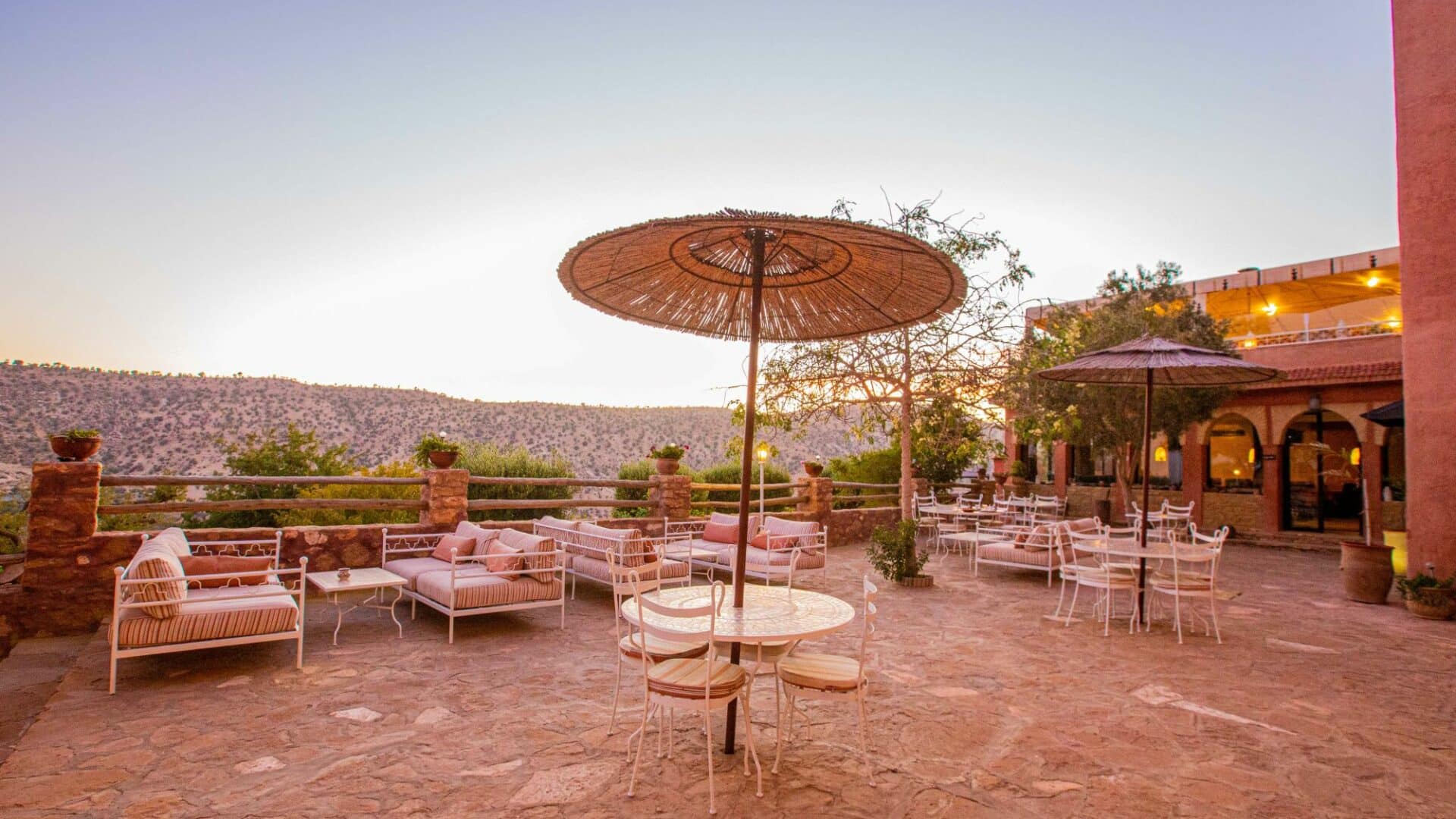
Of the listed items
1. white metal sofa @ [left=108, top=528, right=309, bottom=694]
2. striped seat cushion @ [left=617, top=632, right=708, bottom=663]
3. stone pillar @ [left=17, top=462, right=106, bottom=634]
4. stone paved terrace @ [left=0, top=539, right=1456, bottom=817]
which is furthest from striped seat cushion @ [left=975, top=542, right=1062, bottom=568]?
stone pillar @ [left=17, top=462, right=106, bottom=634]

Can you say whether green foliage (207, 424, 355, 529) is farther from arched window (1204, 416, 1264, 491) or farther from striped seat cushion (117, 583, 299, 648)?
arched window (1204, 416, 1264, 491)

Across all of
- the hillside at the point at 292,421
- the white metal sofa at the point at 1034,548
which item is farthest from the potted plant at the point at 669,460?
the hillside at the point at 292,421

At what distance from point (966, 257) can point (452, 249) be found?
8.41 metres

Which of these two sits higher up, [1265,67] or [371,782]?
[1265,67]

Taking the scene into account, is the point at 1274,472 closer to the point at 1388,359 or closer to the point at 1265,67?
the point at 1388,359

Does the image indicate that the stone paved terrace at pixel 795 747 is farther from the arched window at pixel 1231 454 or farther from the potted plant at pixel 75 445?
the arched window at pixel 1231 454

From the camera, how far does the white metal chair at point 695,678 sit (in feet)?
9.71

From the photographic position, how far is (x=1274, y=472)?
1556 cm

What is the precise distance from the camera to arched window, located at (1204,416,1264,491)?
17.1m

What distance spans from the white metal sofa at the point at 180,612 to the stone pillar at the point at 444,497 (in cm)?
273

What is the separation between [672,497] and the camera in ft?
32.9

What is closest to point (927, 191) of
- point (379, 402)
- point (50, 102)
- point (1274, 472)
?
point (50, 102)

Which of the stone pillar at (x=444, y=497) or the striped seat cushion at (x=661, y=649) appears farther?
the stone pillar at (x=444, y=497)

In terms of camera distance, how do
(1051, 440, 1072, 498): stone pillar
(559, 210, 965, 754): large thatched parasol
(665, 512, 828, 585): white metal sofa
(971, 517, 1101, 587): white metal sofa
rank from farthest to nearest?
1. (1051, 440, 1072, 498): stone pillar
2. (971, 517, 1101, 587): white metal sofa
3. (665, 512, 828, 585): white metal sofa
4. (559, 210, 965, 754): large thatched parasol
